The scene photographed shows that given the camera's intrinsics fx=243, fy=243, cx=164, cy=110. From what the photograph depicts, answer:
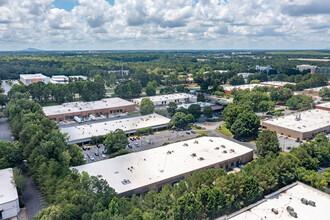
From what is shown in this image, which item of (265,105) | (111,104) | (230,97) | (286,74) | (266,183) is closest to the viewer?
(266,183)

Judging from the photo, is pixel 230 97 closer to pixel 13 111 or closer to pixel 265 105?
pixel 265 105

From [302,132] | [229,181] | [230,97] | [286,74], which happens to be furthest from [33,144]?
[286,74]

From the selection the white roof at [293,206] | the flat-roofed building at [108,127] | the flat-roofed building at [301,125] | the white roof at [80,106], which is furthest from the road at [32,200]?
the flat-roofed building at [301,125]

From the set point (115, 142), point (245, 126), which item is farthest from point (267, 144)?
point (115, 142)

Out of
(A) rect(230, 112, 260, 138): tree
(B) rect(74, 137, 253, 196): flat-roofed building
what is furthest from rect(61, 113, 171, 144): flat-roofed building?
(A) rect(230, 112, 260, 138): tree

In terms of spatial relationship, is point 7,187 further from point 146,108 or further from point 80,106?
point 80,106

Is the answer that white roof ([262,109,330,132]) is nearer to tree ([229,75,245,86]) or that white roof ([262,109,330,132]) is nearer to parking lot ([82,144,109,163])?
parking lot ([82,144,109,163])
